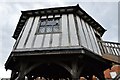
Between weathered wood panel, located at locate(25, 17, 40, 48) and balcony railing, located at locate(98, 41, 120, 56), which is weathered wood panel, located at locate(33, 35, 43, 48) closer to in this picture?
weathered wood panel, located at locate(25, 17, 40, 48)

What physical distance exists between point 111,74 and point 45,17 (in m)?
9.40

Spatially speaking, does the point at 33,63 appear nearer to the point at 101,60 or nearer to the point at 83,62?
the point at 83,62

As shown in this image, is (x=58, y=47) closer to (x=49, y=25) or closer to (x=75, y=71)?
(x=75, y=71)

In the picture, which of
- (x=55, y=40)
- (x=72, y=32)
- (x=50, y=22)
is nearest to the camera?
(x=55, y=40)

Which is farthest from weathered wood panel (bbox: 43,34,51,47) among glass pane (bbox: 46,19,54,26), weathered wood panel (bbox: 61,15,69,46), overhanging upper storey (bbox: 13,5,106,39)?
overhanging upper storey (bbox: 13,5,106,39)

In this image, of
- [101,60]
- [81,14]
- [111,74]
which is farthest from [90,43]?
[111,74]

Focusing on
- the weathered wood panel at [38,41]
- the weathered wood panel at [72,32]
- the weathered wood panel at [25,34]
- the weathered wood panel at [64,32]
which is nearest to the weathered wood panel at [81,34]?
the weathered wood panel at [72,32]

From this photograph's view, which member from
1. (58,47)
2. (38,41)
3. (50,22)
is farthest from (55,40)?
(50,22)

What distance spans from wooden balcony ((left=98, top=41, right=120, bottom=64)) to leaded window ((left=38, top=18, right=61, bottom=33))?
3.02 meters

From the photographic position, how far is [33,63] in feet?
32.3

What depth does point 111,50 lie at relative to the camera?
12766mm

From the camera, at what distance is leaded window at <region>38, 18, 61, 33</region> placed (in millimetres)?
10922

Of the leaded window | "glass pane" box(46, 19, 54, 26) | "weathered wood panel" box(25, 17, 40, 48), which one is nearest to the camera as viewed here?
"weathered wood panel" box(25, 17, 40, 48)

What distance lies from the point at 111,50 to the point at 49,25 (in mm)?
4203
